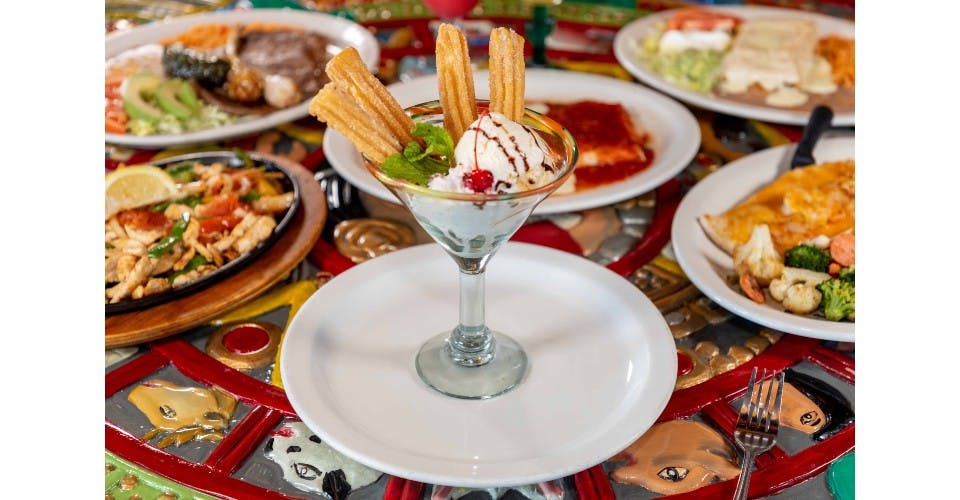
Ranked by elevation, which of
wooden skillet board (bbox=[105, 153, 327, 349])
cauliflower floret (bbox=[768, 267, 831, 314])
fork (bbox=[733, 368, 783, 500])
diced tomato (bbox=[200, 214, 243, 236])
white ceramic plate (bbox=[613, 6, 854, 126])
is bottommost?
wooden skillet board (bbox=[105, 153, 327, 349])

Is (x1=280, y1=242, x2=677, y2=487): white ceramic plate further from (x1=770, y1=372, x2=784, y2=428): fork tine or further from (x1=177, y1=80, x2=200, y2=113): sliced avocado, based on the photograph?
(x1=177, y1=80, x2=200, y2=113): sliced avocado

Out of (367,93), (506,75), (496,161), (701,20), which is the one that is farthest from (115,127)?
(701,20)

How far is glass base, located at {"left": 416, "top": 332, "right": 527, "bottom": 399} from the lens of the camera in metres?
1.57

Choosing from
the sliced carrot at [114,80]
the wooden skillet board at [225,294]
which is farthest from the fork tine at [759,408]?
the sliced carrot at [114,80]

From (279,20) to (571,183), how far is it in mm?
1685

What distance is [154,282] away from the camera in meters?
1.79

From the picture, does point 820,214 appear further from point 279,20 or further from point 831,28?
point 279,20

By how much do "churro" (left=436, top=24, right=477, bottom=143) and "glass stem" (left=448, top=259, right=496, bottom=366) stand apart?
0.28m

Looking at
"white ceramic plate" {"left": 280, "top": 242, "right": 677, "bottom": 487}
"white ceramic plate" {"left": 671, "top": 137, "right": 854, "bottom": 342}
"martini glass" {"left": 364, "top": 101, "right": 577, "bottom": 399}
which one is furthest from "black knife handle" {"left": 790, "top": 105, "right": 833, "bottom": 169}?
"martini glass" {"left": 364, "top": 101, "right": 577, "bottom": 399}

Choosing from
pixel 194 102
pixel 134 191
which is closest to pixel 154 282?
pixel 134 191

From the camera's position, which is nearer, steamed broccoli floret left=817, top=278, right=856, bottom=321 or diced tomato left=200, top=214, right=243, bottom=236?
steamed broccoli floret left=817, top=278, right=856, bottom=321

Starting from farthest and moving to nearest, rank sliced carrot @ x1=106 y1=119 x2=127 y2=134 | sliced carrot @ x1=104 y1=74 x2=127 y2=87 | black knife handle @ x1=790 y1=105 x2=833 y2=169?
sliced carrot @ x1=104 y1=74 x2=127 y2=87, sliced carrot @ x1=106 y1=119 x2=127 y2=134, black knife handle @ x1=790 y1=105 x2=833 y2=169

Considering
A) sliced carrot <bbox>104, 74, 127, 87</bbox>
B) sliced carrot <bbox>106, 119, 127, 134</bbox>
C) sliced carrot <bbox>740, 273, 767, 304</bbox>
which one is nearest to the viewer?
sliced carrot <bbox>740, 273, 767, 304</bbox>

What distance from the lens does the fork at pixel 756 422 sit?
1.43 metres
